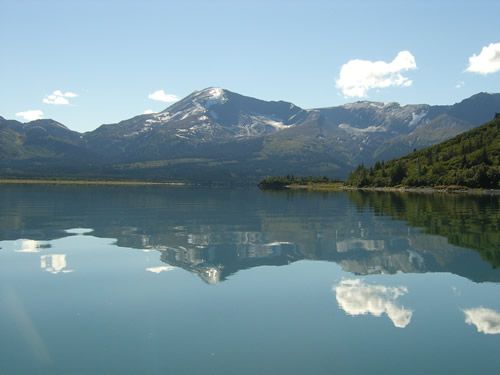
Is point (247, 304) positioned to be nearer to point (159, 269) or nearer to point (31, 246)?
point (159, 269)

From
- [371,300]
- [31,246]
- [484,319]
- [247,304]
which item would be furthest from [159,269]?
[484,319]

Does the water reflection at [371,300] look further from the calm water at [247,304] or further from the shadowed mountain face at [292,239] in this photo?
the shadowed mountain face at [292,239]

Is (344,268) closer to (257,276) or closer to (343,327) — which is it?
(257,276)

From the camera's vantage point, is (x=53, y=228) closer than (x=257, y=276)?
No

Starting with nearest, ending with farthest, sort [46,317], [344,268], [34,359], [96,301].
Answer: [34,359], [46,317], [96,301], [344,268]

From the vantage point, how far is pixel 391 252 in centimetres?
4828

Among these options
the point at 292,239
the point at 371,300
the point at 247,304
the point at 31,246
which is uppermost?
the point at 31,246

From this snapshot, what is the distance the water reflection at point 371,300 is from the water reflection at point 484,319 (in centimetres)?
311

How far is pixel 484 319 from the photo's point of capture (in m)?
26.2

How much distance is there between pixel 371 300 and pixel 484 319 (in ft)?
20.9

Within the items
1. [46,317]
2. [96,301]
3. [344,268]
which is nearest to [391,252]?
[344,268]

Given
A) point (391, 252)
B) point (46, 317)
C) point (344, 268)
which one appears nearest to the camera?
point (46, 317)

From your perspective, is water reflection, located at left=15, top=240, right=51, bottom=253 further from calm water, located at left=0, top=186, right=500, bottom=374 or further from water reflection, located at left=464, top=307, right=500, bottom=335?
water reflection, located at left=464, top=307, right=500, bottom=335

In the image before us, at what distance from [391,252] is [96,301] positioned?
1184 inches
